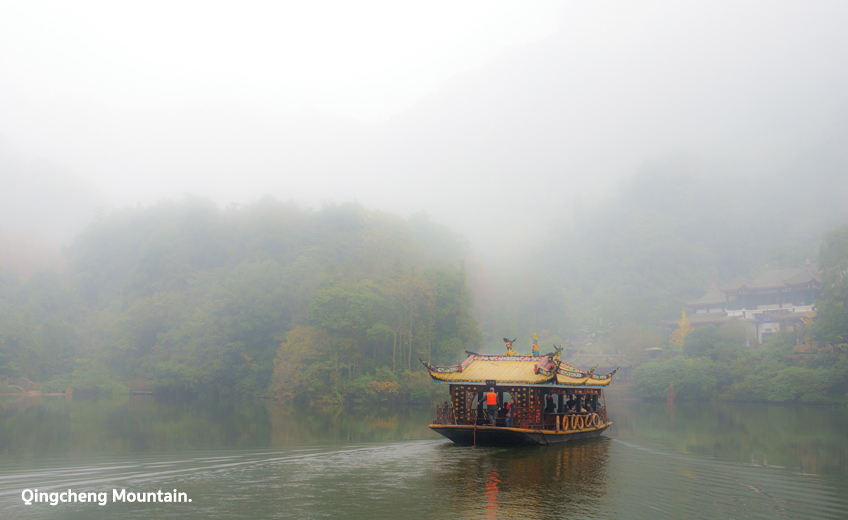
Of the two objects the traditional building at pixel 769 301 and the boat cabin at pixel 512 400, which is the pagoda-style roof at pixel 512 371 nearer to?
the boat cabin at pixel 512 400

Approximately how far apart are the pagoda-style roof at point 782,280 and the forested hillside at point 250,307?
30.8 meters

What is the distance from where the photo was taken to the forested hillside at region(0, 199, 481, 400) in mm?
43969

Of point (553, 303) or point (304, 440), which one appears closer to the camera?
point (304, 440)

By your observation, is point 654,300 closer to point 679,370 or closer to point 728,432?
point 679,370

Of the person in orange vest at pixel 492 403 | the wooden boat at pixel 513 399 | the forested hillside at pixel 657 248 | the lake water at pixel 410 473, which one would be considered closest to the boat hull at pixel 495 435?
the wooden boat at pixel 513 399

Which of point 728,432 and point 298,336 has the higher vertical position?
point 298,336

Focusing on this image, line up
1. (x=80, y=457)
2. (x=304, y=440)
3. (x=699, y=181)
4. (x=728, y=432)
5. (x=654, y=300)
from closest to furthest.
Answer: (x=80, y=457) < (x=304, y=440) < (x=728, y=432) < (x=654, y=300) < (x=699, y=181)

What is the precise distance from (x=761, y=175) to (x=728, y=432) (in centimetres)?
11922

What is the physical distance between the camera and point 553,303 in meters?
77.5

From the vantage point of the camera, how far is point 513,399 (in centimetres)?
1761

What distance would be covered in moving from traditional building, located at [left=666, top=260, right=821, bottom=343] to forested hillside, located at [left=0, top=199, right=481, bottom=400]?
2960 cm

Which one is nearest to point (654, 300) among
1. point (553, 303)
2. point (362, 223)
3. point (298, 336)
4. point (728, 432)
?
point (553, 303)

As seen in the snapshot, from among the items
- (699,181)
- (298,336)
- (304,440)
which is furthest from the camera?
(699,181)

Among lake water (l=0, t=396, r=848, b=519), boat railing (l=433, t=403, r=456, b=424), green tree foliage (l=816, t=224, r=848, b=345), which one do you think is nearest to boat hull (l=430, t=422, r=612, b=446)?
lake water (l=0, t=396, r=848, b=519)
